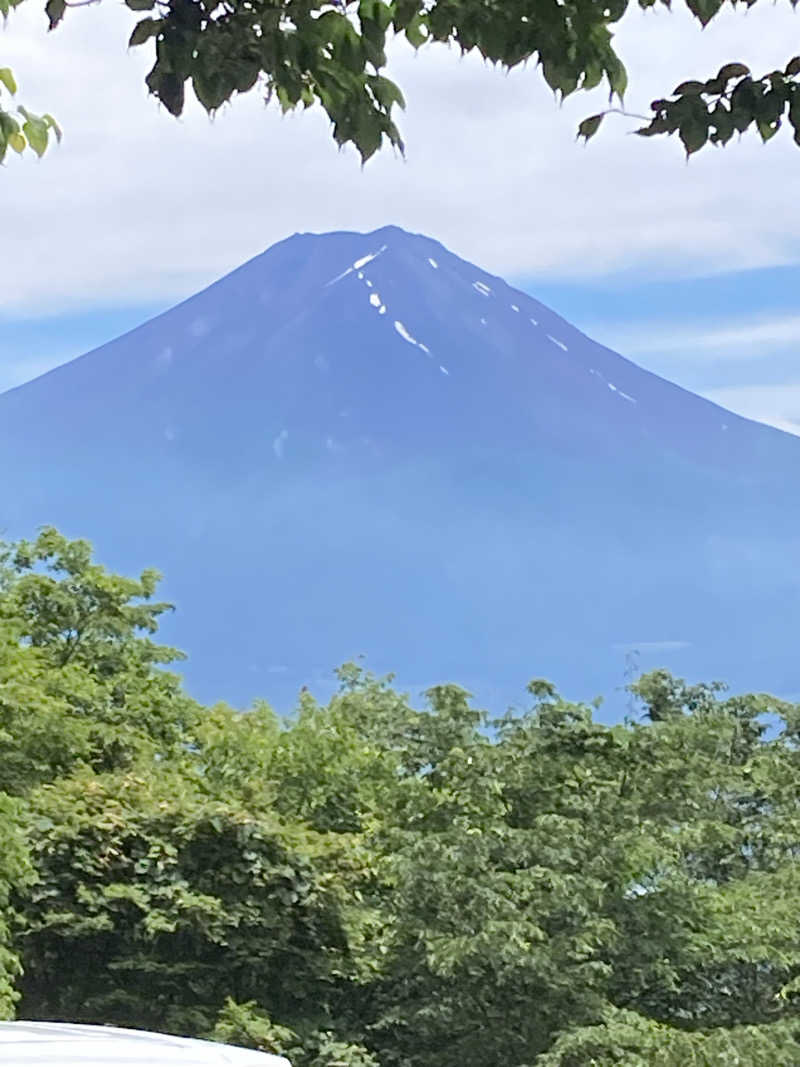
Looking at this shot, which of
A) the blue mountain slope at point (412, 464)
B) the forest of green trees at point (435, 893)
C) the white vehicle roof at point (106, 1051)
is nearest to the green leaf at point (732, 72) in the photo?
the white vehicle roof at point (106, 1051)

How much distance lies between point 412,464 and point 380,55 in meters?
11.3

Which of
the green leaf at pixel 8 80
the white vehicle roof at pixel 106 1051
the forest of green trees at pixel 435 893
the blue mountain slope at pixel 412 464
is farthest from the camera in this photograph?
the blue mountain slope at pixel 412 464

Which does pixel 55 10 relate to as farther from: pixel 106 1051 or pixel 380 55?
pixel 106 1051

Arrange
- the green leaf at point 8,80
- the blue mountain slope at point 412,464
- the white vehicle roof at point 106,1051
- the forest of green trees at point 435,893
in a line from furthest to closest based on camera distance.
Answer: the blue mountain slope at point 412,464, the forest of green trees at point 435,893, the green leaf at point 8,80, the white vehicle roof at point 106,1051

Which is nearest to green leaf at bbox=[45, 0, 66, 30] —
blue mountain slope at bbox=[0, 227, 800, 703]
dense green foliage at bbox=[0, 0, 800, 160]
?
dense green foliage at bbox=[0, 0, 800, 160]

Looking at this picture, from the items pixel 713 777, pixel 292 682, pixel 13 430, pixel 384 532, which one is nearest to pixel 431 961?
pixel 713 777

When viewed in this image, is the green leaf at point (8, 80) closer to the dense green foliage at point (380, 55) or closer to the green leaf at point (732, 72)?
the dense green foliage at point (380, 55)

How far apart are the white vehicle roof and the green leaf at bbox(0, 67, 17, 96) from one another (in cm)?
88

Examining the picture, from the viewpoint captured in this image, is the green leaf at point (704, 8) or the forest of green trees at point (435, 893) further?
the forest of green trees at point (435, 893)

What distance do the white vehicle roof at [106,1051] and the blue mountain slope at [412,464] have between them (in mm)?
9239

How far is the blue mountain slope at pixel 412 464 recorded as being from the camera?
11.2 metres

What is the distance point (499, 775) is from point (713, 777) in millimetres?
661

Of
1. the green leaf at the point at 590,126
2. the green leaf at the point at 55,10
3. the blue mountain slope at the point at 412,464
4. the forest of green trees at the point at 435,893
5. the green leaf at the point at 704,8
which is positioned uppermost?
the blue mountain slope at the point at 412,464

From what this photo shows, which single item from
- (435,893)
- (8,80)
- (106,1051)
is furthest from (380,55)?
(435,893)
